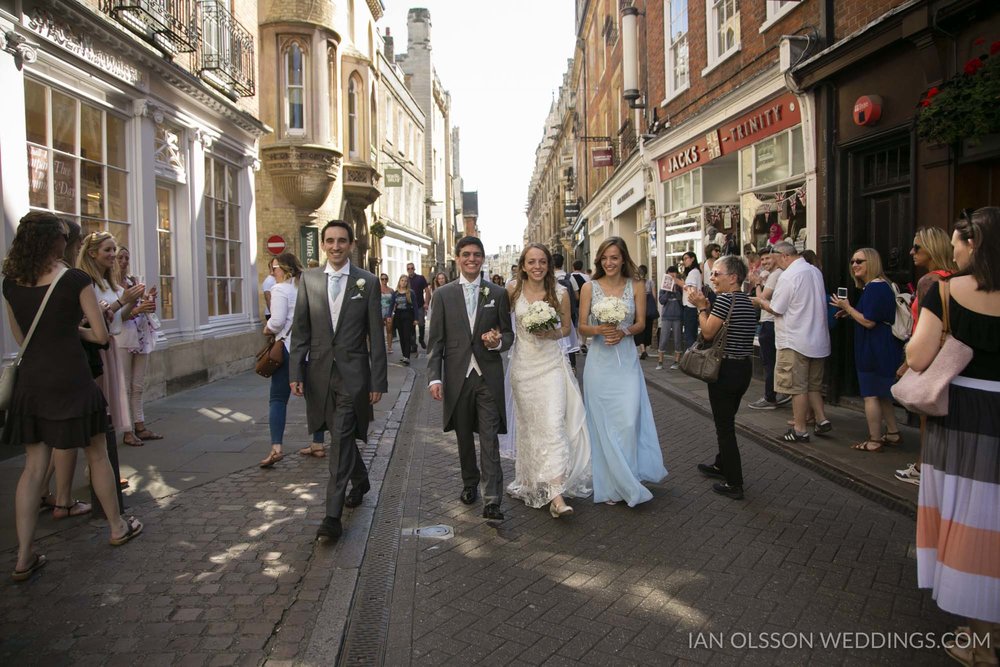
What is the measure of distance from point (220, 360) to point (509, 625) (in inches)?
382

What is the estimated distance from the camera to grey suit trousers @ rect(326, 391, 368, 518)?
4.38 m

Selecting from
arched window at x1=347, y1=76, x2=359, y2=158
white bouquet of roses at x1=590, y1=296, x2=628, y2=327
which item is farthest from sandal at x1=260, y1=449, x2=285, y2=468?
arched window at x1=347, y1=76, x2=359, y2=158

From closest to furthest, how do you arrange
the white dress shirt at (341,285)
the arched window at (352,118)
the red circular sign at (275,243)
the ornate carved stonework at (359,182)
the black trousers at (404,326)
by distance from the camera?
the white dress shirt at (341,285), the black trousers at (404,326), the red circular sign at (275,243), the ornate carved stonework at (359,182), the arched window at (352,118)

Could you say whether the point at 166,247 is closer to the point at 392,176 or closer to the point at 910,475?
the point at 910,475

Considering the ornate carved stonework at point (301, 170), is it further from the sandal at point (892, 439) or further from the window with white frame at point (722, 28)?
the sandal at point (892, 439)

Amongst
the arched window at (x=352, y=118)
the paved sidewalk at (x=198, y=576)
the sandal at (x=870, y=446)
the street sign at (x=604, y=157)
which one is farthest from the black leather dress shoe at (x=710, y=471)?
the street sign at (x=604, y=157)

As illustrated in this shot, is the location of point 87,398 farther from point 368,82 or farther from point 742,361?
point 368,82

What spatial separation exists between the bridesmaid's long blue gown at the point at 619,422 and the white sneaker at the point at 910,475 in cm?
186

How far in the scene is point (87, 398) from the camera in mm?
3939

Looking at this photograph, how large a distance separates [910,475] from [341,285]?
4.50 m

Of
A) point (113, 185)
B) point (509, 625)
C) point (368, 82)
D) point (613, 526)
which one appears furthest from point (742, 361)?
point (368, 82)

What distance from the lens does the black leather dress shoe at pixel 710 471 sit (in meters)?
5.72

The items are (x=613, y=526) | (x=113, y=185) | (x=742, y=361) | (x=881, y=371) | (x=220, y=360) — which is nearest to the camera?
(x=613, y=526)

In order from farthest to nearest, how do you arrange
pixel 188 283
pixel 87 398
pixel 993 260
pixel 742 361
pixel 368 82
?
pixel 368 82 → pixel 188 283 → pixel 742 361 → pixel 87 398 → pixel 993 260
